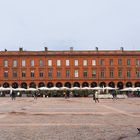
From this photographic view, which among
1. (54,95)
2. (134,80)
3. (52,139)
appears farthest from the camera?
(134,80)

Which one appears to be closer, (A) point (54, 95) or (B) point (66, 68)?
(A) point (54, 95)

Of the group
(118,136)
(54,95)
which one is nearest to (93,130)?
(118,136)

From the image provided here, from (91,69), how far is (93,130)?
89.4 m

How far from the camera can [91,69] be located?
105000 mm

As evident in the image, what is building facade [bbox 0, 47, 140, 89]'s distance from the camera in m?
104

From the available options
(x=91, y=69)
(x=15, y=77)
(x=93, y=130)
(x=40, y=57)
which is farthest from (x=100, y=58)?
(x=93, y=130)

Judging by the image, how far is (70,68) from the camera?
10494cm

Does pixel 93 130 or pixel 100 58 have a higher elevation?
pixel 100 58

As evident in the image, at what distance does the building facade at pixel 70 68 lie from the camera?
104062mm

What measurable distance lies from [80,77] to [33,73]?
37.4ft

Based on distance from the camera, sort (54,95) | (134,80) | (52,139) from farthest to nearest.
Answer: (134,80) < (54,95) < (52,139)

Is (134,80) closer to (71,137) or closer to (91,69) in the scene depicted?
(91,69)

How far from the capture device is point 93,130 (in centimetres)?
1573

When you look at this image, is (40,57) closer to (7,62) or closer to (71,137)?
(7,62)
